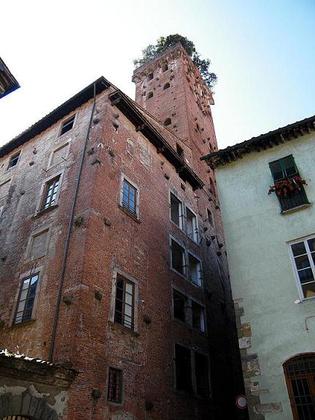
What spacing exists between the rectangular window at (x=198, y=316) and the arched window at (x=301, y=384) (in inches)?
326

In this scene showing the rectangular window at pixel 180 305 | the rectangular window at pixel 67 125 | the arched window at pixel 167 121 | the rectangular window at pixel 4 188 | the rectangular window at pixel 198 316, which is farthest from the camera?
the arched window at pixel 167 121

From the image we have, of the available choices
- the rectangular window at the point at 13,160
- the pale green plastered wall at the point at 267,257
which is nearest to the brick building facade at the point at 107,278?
the rectangular window at the point at 13,160

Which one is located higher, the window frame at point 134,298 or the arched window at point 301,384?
the window frame at point 134,298

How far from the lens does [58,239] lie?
1488 cm

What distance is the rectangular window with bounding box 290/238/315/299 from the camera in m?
11.6

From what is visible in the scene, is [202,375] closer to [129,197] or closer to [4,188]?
[129,197]

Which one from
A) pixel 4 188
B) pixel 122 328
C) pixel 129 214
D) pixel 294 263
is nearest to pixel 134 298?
pixel 122 328

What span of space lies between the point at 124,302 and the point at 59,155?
27.8 feet

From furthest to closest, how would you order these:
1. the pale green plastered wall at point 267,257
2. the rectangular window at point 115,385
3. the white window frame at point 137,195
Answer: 1. the white window frame at point 137,195
2. the rectangular window at point 115,385
3. the pale green plastered wall at point 267,257

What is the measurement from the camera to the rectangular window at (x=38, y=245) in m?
15.2

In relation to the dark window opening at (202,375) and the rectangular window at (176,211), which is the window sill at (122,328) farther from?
the rectangular window at (176,211)

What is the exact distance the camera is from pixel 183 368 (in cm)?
1667

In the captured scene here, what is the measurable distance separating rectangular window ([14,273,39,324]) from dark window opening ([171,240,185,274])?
7.60m

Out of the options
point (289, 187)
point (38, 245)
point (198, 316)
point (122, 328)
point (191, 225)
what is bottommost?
point (122, 328)
